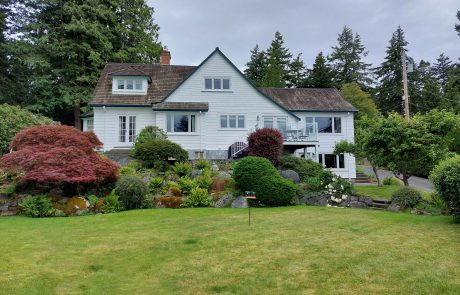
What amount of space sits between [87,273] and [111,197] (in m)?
8.06

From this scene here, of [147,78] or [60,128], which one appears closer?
[60,128]

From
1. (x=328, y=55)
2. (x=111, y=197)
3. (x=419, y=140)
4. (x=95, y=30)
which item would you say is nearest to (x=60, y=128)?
(x=111, y=197)

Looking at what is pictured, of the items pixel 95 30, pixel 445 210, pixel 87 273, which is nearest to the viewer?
pixel 87 273

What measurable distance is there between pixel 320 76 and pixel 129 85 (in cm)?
2956

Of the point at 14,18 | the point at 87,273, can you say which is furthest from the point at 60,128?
Result: the point at 14,18

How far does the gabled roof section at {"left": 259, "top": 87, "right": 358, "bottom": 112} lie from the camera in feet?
92.7

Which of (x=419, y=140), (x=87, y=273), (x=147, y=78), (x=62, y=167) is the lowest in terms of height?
(x=87, y=273)

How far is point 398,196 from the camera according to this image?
48.2 feet

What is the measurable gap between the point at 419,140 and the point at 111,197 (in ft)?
44.0

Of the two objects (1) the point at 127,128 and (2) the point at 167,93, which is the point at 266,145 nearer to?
(2) the point at 167,93

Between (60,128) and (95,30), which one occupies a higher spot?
(95,30)

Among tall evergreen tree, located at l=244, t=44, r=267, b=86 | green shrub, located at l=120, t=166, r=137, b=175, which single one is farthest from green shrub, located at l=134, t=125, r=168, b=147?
tall evergreen tree, located at l=244, t=44, r=267, b=86

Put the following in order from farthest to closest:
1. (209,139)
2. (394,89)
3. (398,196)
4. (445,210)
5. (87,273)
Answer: (394,89)
(209,139)
(398,196)
(445,210)
(87,273)

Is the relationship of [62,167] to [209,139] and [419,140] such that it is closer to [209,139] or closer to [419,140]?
[209,139]
